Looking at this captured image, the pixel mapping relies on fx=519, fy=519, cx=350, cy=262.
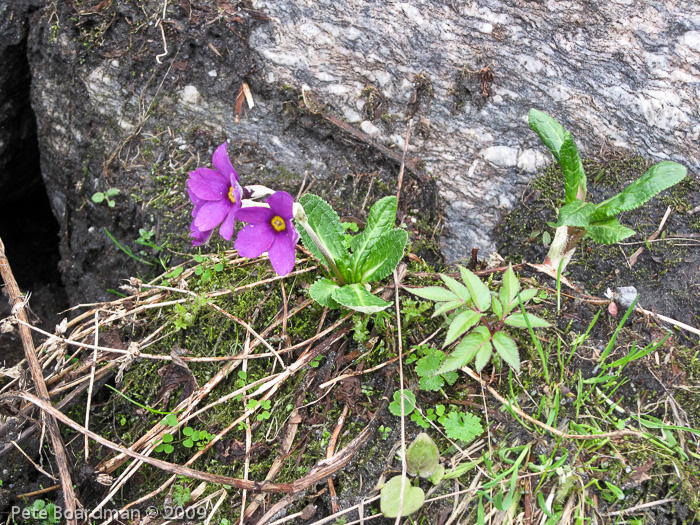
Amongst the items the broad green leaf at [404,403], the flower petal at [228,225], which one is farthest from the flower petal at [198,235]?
the broad green leaf at [404,403]

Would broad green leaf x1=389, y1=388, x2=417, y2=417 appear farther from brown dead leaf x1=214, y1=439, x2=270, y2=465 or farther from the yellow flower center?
the yellow flower center

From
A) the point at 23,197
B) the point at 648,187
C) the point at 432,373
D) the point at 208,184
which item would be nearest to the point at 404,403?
the point at 432,373

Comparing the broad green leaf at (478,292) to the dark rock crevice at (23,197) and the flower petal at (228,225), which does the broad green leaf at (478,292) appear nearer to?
the flower petal at (228,225)

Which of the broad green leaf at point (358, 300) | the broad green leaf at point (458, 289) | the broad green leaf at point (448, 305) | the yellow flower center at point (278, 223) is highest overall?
the yellow flower center at point (278, 223)

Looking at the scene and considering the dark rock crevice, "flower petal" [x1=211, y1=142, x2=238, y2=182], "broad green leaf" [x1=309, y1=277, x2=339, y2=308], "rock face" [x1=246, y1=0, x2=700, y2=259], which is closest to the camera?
"flower petal" [x1=211, y1=142, x2=238, y2=182]

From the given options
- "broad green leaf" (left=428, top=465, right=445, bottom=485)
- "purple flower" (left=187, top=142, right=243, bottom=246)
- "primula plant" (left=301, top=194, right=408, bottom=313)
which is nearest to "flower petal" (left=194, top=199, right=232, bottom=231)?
"purple flower" (left=187, top=142, right=243, bottom=246)
